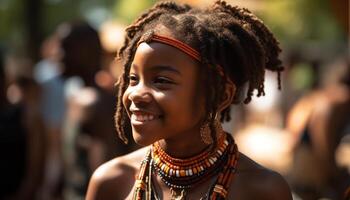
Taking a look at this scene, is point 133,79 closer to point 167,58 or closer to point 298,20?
point 167,58

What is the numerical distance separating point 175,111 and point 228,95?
0.28 m

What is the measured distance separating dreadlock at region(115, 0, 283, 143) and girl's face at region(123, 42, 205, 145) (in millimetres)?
65

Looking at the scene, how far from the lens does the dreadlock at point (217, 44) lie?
4160mm

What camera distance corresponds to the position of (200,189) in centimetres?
422

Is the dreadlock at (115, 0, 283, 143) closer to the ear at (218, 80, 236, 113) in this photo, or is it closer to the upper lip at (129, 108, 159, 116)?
the ear at (218, 80, 236, 113)

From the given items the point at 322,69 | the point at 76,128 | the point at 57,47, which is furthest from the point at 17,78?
the point at 322,69

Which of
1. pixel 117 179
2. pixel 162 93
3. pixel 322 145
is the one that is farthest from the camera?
pixel 322 145

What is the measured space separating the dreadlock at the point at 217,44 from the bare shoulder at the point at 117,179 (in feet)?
0.52

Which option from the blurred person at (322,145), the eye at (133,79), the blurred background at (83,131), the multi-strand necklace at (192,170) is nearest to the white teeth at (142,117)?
the eye at (133,79)

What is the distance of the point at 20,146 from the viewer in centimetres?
774

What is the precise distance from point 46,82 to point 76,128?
2.16 m

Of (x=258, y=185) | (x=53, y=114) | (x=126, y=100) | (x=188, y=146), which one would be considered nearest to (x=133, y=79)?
(x=126, y=100)

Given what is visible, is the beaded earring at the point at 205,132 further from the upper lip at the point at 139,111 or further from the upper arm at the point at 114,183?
the upper arm at the point at 114,183

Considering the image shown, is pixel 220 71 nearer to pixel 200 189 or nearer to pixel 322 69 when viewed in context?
pixel 200 189
